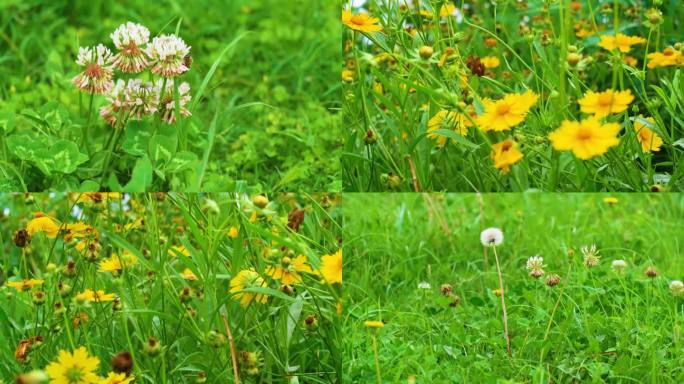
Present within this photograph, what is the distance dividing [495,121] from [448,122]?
17cm

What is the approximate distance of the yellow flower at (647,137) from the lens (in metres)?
1.99

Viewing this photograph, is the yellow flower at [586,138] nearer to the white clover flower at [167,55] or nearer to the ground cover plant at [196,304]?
the ground cover plant at [196,304]

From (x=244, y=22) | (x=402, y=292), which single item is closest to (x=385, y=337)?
(x=402, y=292)

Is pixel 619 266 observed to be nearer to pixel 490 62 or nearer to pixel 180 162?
pixel 490 62

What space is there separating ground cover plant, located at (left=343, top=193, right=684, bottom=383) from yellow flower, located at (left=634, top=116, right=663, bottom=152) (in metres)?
0.24

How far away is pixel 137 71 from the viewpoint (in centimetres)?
198

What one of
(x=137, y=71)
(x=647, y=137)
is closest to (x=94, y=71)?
(x=137, y=71)

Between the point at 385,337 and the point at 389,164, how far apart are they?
379 mm

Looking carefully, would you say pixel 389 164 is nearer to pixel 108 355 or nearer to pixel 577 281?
pixel 577 281

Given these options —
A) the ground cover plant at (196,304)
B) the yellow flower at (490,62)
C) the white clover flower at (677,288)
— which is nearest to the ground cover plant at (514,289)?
the white clover flower at (677,288)

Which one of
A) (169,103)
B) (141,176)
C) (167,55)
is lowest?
(141,176)

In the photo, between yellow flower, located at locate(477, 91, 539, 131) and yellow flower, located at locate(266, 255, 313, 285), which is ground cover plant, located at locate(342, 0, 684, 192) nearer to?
yellow flower, located at locate(477, 91, 539, 131)

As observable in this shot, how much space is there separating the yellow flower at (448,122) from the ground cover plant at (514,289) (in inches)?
8.5

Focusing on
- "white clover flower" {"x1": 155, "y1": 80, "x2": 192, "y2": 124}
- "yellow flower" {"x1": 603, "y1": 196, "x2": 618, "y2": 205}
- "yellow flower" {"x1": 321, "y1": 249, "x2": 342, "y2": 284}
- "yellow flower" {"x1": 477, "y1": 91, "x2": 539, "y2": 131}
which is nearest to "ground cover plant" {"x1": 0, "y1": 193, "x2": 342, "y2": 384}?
"yellow flower" {"x1": 321, "y1": 249, "x2": 342, "y2": 284}
